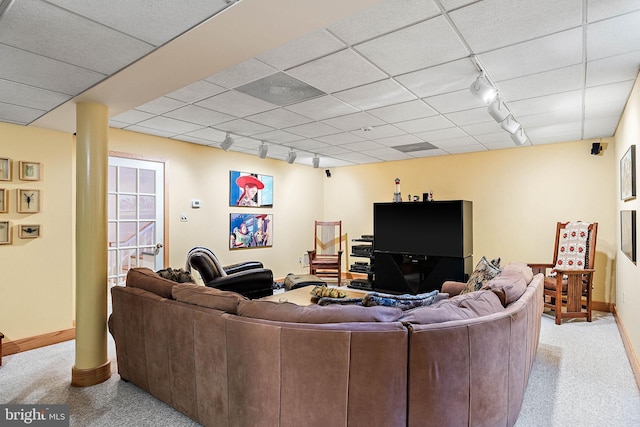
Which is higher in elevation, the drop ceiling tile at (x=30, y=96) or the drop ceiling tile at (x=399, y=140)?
the drop ceiling tile at (x=399, y=140)

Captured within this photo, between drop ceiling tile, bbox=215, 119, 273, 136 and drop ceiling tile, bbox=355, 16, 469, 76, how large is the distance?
1.98 meters

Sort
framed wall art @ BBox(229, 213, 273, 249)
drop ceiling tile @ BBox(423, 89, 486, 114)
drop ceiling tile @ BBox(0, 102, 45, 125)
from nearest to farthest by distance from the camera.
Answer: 1. drop ceiling tile @ BBox(0, 102, 45, 125)
2. drop ceiling tile @ BBox(423, 89, 486, 114)
3. framed wall art @ BBox(229, 213, 273, 249)

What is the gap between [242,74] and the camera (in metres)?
2.72

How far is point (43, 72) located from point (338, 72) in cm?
201

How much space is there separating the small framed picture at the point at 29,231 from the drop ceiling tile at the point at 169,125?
5.04 feet

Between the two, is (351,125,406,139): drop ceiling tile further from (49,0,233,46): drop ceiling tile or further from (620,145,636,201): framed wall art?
(49,0,233,46): drop ceiling tile

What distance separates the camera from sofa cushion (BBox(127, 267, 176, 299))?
2.52m

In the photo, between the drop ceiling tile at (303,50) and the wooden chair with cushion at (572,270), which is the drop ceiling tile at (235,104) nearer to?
the drop ceiling tile at (303,50)

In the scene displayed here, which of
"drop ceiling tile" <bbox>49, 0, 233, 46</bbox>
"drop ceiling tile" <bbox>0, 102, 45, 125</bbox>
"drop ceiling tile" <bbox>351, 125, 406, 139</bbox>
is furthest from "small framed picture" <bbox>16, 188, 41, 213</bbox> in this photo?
"drop ceiling tile" <bbox>351, 125, 406, 139</bbox>

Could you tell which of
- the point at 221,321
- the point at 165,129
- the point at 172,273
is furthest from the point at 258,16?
the point at 165,129

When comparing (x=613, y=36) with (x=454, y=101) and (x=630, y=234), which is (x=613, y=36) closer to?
(x=454, y=101)

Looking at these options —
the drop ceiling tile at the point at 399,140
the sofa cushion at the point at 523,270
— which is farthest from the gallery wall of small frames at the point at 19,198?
the sofa cushion at the point at 523,270

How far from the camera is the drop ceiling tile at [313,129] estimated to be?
4180 millimetres

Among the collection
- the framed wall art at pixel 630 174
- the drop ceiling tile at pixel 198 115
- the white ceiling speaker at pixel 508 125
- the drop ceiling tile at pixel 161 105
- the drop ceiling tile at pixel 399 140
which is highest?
the drop ceiling tile at pixel 161 105
